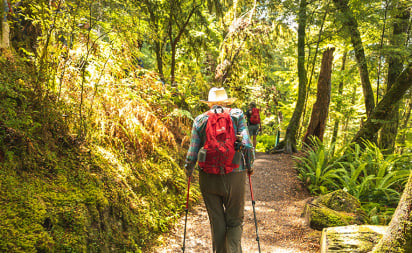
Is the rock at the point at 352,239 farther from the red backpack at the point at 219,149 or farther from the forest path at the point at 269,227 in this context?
the red backpack at the point at 219,149

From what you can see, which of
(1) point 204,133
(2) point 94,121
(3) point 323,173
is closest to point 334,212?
(3) point 323,173

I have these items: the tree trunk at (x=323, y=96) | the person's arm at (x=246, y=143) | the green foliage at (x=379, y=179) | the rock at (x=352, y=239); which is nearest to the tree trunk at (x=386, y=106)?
the green foliage at (x=379, y=179)

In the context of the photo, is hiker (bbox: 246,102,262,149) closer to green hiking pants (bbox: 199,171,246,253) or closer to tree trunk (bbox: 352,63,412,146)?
tree trunk (bbox: 352,63,412,146)

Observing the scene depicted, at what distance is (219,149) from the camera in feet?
9.02

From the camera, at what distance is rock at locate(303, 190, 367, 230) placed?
406 centimetres

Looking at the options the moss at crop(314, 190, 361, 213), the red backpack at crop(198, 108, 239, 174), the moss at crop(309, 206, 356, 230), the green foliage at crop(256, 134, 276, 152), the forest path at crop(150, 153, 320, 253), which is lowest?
Answer: the forest path at crop(150, 153, 320, 253)

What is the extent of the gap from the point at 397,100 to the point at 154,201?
22.6ft

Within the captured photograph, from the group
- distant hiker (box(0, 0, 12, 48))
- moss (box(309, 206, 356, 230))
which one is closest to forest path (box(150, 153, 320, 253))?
moss (box(309, 206, 356, 230))

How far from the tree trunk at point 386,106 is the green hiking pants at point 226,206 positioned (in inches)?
233

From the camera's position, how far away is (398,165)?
6273 mm

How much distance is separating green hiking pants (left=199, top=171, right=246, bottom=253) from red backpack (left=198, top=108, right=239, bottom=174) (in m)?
0.16

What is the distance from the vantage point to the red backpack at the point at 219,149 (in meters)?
2.77

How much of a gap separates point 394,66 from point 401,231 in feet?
27.5

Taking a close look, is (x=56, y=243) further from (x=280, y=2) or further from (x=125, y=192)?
(x=280, y=2)
